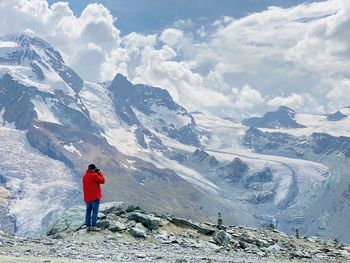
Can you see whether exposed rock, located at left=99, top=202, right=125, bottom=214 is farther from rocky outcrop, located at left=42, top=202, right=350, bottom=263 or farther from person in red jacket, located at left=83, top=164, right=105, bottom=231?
person in red jacket, located at left=83, top=164, right=105, bottom=231

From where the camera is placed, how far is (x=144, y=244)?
33.3m

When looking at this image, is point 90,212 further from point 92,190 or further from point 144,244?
point 144,244

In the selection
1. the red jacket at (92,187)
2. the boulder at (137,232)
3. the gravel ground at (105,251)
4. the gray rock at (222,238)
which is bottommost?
the gravel ground at (105,251)

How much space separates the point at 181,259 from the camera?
1029 inches

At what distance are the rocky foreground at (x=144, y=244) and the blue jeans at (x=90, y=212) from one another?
2.19ft

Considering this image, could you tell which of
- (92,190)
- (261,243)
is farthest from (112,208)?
(261,243)

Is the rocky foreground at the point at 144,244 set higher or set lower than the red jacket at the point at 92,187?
lower

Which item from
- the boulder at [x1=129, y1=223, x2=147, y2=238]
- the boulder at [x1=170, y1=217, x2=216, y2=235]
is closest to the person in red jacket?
the boulder at [x1=129, y1=223, x2=147, y2=238]

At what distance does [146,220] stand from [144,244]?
5.17 metres

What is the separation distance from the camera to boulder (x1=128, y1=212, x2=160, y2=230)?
3822 cm

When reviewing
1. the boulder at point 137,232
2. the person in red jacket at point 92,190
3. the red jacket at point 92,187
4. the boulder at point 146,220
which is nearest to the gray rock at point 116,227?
the boulder at point 137,232

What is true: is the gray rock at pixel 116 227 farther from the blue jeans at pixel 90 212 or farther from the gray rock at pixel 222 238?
the gray rock at pixel 222 238

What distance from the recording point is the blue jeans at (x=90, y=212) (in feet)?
112

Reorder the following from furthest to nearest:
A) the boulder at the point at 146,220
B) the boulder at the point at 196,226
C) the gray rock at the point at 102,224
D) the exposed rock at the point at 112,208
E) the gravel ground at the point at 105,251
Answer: the exposed rock at the point at 112,208 → the boulder at the point at 196,226 → the boulder at the point at 146,220 → the gray rock at the point at 102,224 → the gravel ground at the point at 105,251
